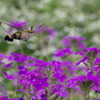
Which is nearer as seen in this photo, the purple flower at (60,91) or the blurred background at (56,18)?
the purple flower at (60,91)

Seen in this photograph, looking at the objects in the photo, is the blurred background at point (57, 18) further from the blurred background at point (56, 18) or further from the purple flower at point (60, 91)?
the purple flower at point (60, 91)

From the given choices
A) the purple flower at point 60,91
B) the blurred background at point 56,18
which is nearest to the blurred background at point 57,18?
the blurred background at point 56,18

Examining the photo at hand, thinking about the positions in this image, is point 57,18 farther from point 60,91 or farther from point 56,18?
point 60,91

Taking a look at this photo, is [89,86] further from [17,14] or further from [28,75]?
[17,14]

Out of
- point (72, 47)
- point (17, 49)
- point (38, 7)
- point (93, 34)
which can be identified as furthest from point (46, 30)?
point (38, 7)

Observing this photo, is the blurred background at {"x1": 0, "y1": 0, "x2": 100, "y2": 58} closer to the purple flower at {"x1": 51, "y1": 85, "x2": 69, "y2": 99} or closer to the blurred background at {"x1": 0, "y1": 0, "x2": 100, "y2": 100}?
the blurred background at {"x1": 0, "y1": 0, "x2": 100, "y2": 100}

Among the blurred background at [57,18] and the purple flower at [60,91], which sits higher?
the blurred background at [57,18]

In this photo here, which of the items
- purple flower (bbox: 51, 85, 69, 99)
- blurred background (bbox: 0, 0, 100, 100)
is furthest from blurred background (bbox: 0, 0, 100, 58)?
purple flower (bbox: 51, 85, 69, 99)

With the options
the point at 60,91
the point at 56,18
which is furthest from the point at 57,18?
A: the point at 60,91
